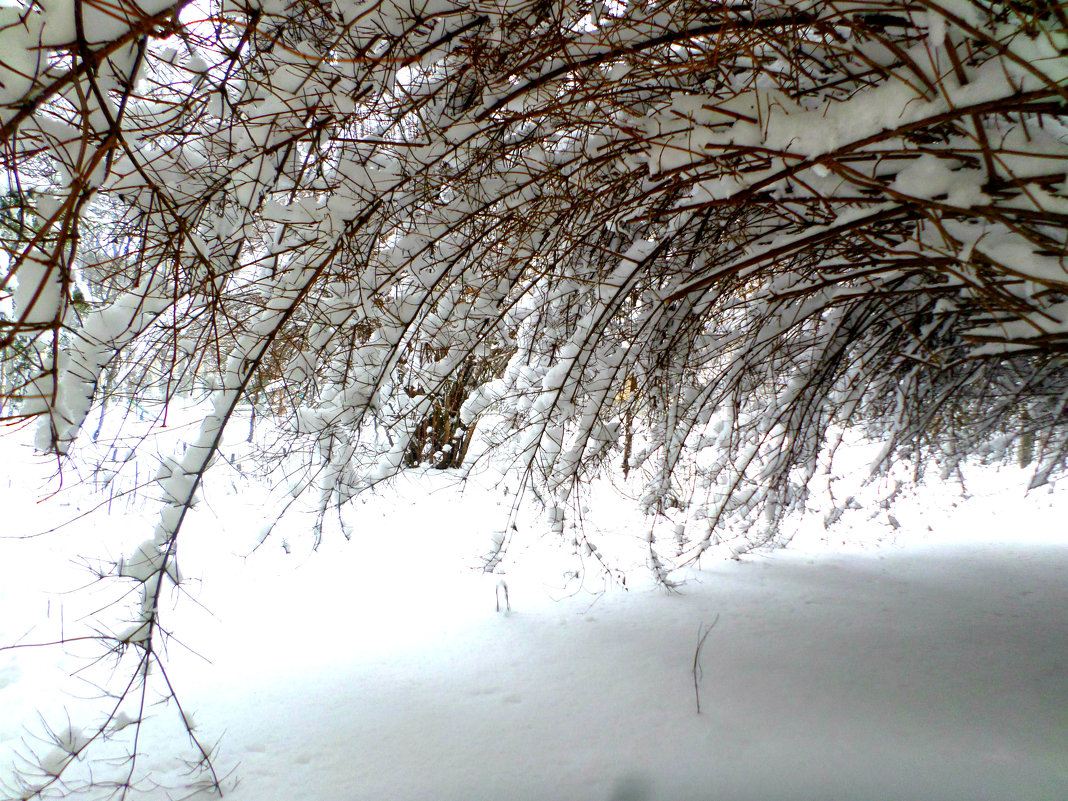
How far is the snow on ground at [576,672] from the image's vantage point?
3342 mm

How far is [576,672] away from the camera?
4.57 metres

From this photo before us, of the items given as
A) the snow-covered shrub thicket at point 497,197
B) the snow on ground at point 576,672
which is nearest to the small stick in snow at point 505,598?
the snow on ground at point 576,672

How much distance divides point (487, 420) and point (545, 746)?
2.17m

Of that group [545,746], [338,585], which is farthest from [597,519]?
[545,746]

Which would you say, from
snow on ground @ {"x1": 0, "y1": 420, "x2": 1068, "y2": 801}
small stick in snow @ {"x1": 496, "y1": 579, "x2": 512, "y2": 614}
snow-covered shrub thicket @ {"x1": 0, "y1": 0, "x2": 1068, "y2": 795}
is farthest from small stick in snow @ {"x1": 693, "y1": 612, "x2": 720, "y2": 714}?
small stick in snow @ {"x1": 496, "y1": 579, "x2": 512, "y2": 614}

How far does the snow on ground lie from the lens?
11.0 feet

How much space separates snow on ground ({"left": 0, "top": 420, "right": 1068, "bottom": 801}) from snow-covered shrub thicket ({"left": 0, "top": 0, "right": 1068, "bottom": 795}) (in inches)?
41.7

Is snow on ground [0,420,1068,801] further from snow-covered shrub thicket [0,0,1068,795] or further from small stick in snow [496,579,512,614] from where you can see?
snow-covered shrub thicket [0,0,1068,795]

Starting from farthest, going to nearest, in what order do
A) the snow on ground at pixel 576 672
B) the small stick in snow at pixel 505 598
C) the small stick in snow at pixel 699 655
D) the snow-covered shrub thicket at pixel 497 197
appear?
the small stick in snow at pixel 505 598 < the small stick in snow at pixel 699 655 < the snow on ground at pixel 576 672 < the snow-covered shrub thicket at pixel 497 197

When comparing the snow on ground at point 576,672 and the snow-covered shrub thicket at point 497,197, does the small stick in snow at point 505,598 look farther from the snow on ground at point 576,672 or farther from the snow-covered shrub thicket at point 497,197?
the snow-covered shrub thicket at point 497,197

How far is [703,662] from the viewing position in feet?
15.2

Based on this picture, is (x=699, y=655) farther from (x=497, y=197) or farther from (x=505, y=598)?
(x=497, y=197)

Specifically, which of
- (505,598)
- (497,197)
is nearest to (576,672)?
(505,598)

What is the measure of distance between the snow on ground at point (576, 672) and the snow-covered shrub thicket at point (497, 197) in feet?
3.48
